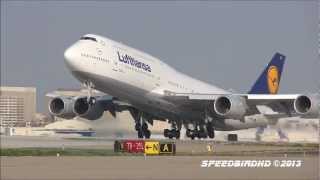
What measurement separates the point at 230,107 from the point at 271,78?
16458 mm

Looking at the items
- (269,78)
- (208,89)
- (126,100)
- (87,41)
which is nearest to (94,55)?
(87,41)

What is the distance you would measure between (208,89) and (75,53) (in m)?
14.9

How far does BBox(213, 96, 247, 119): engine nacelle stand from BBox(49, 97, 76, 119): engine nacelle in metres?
12.8

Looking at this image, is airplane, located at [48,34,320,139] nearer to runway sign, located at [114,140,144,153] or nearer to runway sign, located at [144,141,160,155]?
runway sign, located at [114,140,144,153]

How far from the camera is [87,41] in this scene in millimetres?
45938

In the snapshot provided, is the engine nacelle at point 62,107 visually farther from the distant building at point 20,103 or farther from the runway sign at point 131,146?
the distant building at point 20,103

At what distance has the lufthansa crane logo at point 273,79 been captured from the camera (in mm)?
63250

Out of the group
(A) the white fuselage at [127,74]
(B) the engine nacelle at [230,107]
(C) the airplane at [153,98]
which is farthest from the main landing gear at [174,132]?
(B) the engine nacelle at [230,107]

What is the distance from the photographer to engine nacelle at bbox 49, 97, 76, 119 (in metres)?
53.7

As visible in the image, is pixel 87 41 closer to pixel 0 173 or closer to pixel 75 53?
pixel 75 53

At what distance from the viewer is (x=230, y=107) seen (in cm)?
4844

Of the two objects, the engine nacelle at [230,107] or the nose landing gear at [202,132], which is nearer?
the engine nacelle at [230,107]

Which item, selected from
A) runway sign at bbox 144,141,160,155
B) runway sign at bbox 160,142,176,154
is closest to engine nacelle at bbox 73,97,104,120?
runway sign at bbox 144,141,160,155

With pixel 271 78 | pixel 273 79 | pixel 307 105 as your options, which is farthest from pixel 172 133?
pixel 273 79
